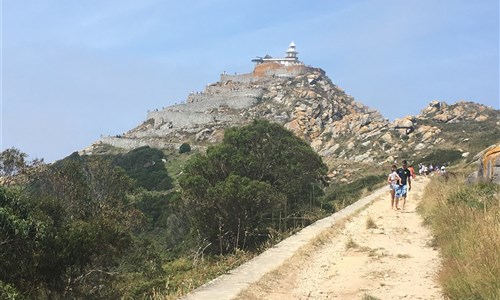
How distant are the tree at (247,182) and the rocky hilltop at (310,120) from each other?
790 inches

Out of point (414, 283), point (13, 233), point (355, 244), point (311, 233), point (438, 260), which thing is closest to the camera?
point (414, 283)

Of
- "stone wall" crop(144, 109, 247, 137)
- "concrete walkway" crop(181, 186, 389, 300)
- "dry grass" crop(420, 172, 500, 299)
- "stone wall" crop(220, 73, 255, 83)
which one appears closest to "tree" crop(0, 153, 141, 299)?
"concrete walkway" crop(181, 186, 389, 300)

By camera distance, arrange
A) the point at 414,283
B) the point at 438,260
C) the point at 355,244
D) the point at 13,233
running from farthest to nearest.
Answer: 1. the point at 13,233
2. the point at 355,244
3. the point at 438,260
4. the point at 414,283

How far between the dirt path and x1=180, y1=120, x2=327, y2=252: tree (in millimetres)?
7164

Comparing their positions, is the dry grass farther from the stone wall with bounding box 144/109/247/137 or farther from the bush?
the stone wall with bounding box 144/109/247/137

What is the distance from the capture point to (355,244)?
31.6ft

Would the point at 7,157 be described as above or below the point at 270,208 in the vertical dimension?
above

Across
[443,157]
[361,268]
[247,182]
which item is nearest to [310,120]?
[443,157]

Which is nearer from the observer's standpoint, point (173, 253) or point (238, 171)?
point (238, 171)

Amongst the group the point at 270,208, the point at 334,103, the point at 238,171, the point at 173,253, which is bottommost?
the point at 173,253

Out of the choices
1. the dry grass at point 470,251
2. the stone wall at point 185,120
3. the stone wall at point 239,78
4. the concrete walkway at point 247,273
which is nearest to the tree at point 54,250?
the concrete walkway at point 247,273

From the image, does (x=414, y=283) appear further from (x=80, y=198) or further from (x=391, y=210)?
(x=80, y=198)

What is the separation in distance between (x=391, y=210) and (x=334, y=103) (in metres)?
69.4

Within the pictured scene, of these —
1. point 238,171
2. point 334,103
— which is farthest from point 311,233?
point 334,103
